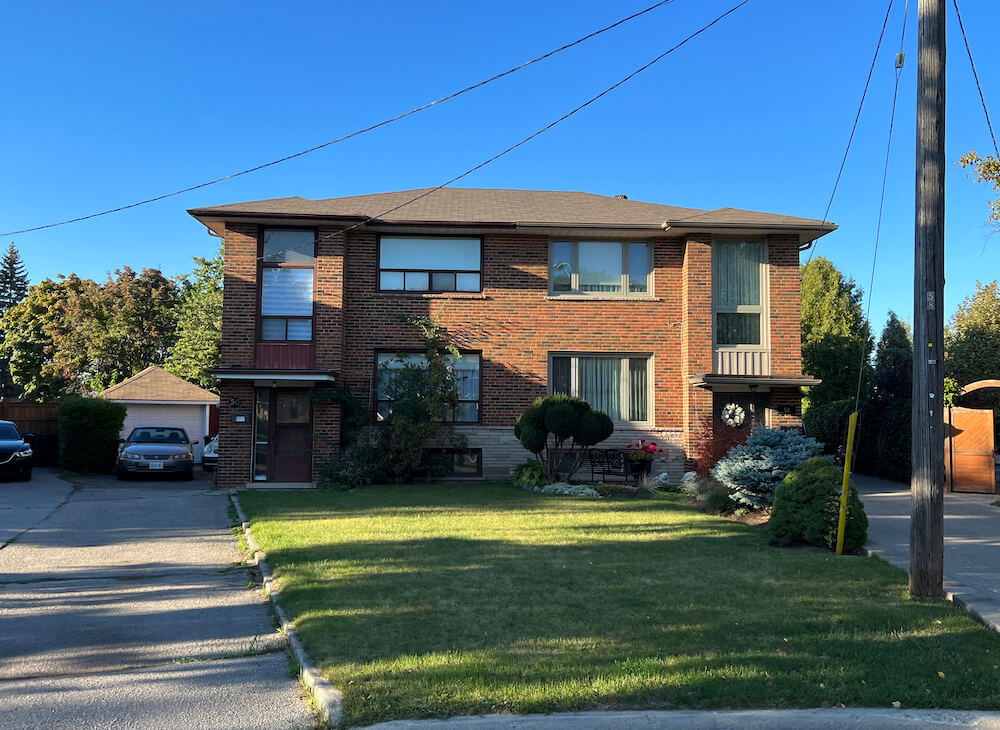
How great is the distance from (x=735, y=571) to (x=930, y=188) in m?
4.14

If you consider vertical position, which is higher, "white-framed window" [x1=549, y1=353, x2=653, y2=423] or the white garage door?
"white-framed window" [x1=549, y1=353, x2=653, y2=423]

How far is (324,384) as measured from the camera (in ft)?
58.2

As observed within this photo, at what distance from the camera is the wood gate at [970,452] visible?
54.2ft

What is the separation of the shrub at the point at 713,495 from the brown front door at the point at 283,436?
8696mm

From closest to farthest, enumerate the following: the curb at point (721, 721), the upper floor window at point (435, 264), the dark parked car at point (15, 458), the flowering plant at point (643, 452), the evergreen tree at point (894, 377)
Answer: the curb at point (721, 721)
the flowering plant at point (643, 452)
the dark parked car at point (15, 458)
the upper floor window at point (435, 264)
the evergreen tree at point (894, 377)

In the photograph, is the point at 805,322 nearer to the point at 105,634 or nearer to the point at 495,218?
the point at 495,218

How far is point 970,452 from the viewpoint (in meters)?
16.7

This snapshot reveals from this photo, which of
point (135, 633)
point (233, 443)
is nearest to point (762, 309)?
point (233, 443)

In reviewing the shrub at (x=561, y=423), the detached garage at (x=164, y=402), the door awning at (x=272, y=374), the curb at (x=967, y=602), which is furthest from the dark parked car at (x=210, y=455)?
the curb at (x=967, y=602)

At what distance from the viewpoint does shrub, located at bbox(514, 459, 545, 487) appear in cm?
1655

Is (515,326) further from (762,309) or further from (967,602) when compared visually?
(967,602)

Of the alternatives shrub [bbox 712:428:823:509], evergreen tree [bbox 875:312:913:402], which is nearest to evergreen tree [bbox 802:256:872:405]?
evergreen tree [bbox 875:312:913:402]

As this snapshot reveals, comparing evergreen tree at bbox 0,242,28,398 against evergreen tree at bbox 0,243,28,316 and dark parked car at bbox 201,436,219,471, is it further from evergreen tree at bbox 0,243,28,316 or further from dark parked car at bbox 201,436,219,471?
dark parked car at bbox 201,436,219,471

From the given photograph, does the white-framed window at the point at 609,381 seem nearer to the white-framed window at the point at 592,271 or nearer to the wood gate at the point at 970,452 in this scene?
the white-framed window at the point at 592,271
